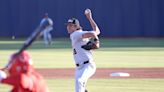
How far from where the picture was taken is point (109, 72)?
60.7 feet

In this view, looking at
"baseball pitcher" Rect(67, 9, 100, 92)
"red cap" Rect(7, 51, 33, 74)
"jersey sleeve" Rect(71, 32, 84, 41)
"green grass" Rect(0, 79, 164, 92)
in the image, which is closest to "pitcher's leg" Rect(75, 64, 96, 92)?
"baseball pitcher" Rect(67, 9, 100, 92)

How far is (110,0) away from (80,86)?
37326mm

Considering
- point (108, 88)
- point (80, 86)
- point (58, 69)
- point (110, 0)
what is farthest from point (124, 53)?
point (110, 0)

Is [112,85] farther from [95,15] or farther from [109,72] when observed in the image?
[95,15]

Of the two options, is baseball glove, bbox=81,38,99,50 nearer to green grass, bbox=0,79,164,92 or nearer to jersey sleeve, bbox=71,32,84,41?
jersey sleeve, bbox=71,32,84,41

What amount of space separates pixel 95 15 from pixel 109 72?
29.5 meters

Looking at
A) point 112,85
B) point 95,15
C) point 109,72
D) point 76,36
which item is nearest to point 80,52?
point 76,36

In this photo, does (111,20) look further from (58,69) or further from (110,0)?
(58,69)

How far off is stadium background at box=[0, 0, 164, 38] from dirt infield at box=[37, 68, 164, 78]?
2819 cm

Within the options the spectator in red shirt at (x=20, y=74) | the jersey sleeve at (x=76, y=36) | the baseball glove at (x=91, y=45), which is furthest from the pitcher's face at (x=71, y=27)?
the spectator in red shirt at (x=20, y=74)

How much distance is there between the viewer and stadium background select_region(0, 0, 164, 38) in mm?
47594

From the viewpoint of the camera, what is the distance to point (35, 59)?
931 inches

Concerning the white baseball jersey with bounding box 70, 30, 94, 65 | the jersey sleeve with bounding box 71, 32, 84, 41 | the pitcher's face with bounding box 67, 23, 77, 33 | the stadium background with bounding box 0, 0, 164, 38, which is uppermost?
the pitcher's face with bounding box 67, 23, 77, 33

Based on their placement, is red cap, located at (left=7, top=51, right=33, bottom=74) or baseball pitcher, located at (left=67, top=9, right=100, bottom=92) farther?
baseball pitcher, located at (left=67, top=9, right=100, bottom=92)
